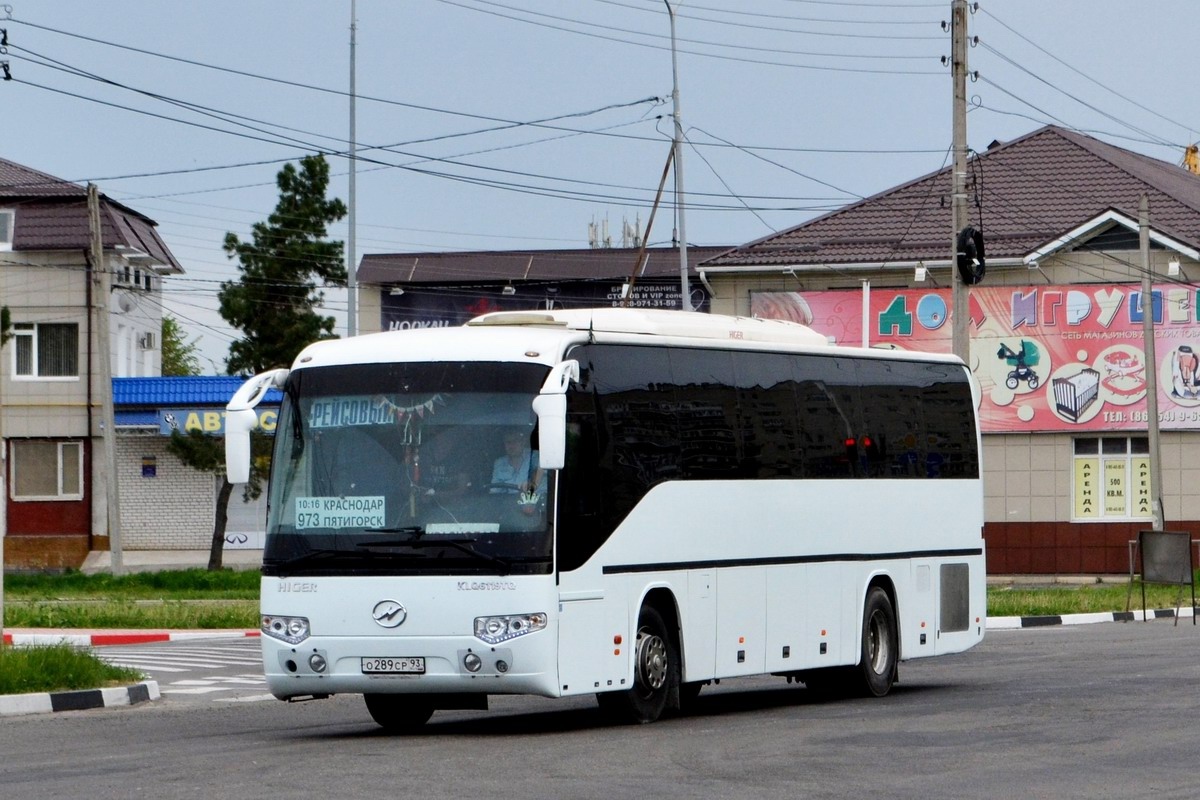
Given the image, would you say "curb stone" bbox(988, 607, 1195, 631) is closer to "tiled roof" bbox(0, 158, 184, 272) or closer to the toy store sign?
the toy store sign

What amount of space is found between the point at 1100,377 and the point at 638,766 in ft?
111

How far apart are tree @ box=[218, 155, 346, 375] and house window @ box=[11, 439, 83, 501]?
18.8 feet

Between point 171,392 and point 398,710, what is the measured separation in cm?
4271

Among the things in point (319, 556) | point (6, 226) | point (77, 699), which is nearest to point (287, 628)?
point (319, 556)

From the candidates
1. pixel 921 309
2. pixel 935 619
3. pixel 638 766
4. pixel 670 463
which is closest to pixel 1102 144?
pixel 921 309

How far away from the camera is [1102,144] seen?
52938 millimetres

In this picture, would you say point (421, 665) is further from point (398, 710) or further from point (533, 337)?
point (533, 337)

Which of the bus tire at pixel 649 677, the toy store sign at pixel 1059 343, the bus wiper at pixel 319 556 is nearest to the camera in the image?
the bus wiper at pixel 319 556

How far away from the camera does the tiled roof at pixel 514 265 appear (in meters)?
67.0

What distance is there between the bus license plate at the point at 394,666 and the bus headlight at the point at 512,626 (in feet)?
1.57

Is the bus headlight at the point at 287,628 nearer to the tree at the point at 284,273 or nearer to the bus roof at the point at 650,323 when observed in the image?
the bus roof at the point at 650,323

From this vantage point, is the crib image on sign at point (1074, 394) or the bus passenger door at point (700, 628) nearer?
the bus passenger door at point (700, 628)

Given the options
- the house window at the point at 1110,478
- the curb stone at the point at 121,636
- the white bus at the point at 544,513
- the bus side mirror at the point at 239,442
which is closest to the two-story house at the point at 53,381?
the house window at the point at 1110,478

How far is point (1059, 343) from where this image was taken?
1702 inches
